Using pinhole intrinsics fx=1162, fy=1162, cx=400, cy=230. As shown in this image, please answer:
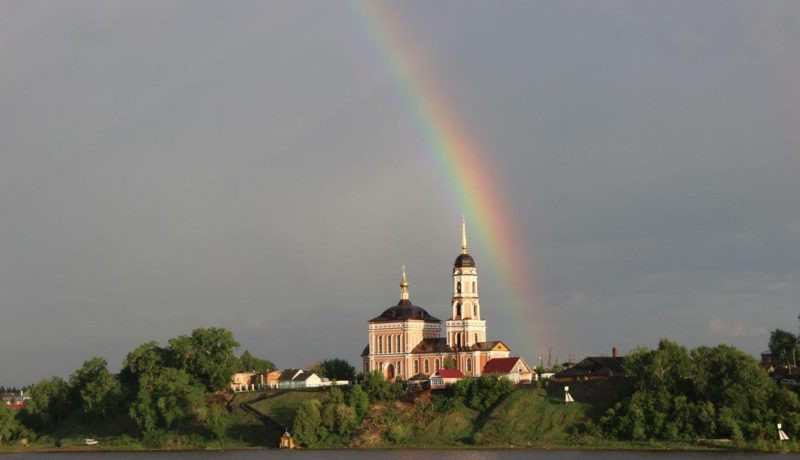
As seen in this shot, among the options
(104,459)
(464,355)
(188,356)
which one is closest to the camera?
(104,459)

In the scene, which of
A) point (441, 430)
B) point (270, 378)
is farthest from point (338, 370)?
point (441, 430)

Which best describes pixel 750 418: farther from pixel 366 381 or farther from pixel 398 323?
pixel 398 323

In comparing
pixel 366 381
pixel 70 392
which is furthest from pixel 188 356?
pixel 366 381

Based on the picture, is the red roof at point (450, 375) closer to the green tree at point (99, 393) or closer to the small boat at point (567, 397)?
the small boat at point (567, 397)

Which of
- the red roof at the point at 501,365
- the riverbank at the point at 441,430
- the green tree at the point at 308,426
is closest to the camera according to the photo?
the riverbank at the point at 441,430

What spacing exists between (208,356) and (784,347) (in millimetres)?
61291

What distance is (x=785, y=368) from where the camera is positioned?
111m

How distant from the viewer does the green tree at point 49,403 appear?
12631cm

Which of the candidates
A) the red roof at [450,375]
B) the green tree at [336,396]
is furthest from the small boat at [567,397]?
the red roof at [450,375]

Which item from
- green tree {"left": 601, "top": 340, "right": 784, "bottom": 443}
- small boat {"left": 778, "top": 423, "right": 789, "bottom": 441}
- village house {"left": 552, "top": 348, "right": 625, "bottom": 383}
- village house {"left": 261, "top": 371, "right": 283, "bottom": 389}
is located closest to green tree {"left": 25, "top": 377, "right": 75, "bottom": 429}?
village house {"left": 261, "top": 371, "right": 283, "bottom": 389}

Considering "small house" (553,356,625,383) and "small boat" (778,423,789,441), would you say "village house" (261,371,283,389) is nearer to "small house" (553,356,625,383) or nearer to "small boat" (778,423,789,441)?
"small house" (553,356,625,383)

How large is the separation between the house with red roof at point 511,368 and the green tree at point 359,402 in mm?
27809

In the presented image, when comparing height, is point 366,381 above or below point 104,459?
above

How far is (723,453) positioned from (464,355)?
193ft
